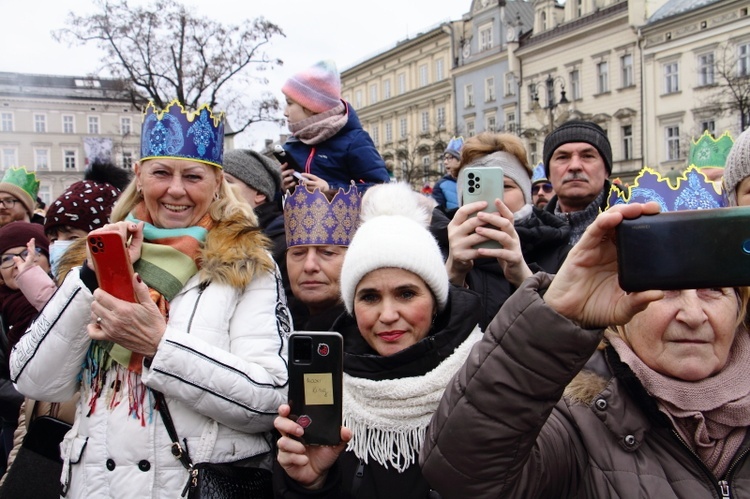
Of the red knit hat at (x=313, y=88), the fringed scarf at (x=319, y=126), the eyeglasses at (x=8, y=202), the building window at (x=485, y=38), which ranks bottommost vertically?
the eyeglasses at (x=8, y=202)

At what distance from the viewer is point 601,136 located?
378 cm

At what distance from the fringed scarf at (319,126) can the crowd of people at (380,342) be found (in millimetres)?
92

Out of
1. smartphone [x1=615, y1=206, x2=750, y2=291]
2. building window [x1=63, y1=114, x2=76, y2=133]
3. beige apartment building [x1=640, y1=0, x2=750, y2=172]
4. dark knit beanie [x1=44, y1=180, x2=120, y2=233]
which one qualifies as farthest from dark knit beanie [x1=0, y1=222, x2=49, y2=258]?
building window [x1=63, y1=114, x2=76, y2=133]

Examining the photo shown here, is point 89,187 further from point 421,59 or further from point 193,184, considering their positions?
point 421,59

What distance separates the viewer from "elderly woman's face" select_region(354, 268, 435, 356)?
7.97ft

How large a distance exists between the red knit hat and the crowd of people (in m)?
0.01

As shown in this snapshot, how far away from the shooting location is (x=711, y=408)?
65.8 inches

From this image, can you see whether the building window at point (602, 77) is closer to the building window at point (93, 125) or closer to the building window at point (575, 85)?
the building window at point (575, 85)

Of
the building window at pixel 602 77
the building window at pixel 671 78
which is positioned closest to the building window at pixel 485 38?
the building window at pixel 602 77

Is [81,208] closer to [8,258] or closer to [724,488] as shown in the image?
[8,258]

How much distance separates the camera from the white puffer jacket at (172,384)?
2.33 meters

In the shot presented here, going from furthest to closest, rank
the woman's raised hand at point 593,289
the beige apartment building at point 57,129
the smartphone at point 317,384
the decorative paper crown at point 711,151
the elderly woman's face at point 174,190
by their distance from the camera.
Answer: the beige apartment building at point 57,129, the decorative paper crown at point 711,151, the elderly woman's face at point 174,190, the smartphone at point 317,384, the woman's raised hand at point 593,289

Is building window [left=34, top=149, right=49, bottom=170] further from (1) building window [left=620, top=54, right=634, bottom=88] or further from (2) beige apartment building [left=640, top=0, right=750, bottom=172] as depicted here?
(2) beige apartment building [left=640, top=0, right=750, bottom=172]

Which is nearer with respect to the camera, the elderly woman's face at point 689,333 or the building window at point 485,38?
the elderly woman's face at point 689,333
